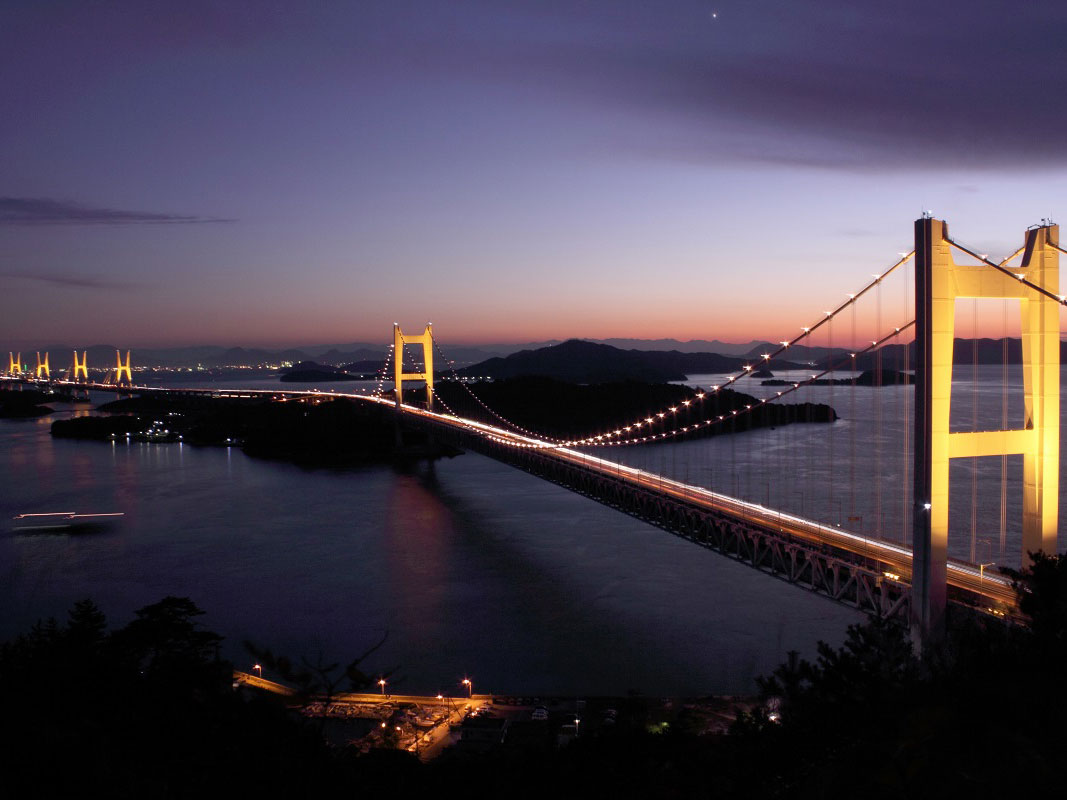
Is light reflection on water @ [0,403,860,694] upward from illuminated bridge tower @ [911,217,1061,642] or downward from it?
downward

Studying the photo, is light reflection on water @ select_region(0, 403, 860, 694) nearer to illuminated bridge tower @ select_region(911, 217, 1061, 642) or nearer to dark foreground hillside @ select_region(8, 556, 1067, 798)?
dark foreground hillside @ select_region(8, 556, 1067, 798)

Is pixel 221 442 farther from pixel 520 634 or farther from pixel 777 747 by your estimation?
pixel 777 747

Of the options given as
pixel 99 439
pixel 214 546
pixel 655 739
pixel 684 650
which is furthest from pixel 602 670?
pixel 99 439

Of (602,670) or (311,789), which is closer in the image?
(311,789)

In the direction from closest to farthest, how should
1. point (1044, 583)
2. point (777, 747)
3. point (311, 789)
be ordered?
point (311, 789)
point (777, 747)
point (1044, 583)

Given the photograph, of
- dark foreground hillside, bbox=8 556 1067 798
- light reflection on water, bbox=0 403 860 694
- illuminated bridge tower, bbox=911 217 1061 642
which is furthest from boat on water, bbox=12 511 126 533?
illuminated bridge tower, bbox=911 217 1061 642

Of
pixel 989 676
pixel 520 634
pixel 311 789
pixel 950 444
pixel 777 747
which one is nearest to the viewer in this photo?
pixel 311 789

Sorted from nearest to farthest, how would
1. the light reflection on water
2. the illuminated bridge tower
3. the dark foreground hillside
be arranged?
the dark foreground hillside, the illuminated bridge tower, the light reflection on water
